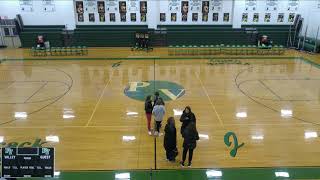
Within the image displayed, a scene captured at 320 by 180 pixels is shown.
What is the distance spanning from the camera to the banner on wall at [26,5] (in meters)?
23.6

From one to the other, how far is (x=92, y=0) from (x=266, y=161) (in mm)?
20281

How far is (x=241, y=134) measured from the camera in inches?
359

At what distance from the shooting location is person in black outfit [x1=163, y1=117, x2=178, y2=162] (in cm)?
719

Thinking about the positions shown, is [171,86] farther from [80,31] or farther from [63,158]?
[80,31]

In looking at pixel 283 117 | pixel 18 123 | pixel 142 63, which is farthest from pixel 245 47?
pixel 18 123

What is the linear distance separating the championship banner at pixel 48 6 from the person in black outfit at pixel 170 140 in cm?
2006

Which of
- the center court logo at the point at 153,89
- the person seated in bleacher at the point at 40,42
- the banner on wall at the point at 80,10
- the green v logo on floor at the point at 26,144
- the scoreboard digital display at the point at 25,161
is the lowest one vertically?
the green v logo on floor at the point at 26,144

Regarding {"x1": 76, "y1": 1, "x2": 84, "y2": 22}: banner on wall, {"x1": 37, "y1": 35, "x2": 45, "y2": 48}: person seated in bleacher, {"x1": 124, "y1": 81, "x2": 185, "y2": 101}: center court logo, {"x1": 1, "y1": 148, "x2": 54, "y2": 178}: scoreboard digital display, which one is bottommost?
{"x1": 124, "y1": 81, "x2": 185, "y2": 101}: center court logo

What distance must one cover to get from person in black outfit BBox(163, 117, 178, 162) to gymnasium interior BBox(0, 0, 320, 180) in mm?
53

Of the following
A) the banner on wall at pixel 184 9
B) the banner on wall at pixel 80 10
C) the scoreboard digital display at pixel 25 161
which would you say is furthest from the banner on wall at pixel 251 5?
the scoreboard digital display at pixel 25 161

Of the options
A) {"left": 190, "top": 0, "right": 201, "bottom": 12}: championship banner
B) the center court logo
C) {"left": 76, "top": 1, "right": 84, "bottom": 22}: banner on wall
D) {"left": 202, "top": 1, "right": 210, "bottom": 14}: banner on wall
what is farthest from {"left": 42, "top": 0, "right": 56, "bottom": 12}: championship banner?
the center court logo

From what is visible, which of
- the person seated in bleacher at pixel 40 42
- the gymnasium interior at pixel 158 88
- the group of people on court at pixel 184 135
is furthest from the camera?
the person seated in bleacher at pixel 40 42

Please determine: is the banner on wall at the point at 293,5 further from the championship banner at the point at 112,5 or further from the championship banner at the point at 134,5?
the championship banner at the point at 112,5

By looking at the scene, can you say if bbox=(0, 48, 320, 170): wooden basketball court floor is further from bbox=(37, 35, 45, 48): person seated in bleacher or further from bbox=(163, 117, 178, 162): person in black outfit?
bbox=(37, 35, 45, 48): person seated in bleacher
